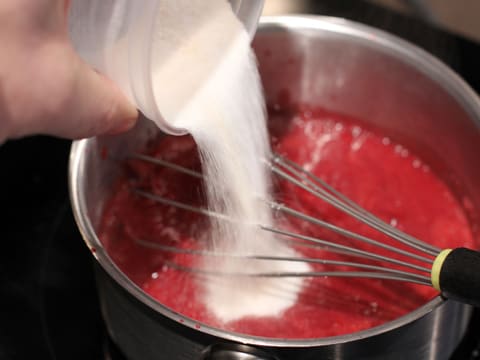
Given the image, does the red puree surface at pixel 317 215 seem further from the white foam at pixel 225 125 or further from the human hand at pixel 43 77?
the human hand at pixel 43 77

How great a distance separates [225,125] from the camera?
696mm

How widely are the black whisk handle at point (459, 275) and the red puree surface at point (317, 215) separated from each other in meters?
0.20

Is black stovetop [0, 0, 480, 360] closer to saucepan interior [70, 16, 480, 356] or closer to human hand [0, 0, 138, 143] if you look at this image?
saucepan interior [70, 16, 480, 356]

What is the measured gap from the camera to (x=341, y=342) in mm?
563

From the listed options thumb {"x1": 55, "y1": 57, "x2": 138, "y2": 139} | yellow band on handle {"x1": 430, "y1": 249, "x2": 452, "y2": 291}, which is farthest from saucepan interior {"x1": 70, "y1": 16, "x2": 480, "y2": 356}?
yellow band on handle {"x1": 430, "y1": 249, "x2": 452, "y2": 291}

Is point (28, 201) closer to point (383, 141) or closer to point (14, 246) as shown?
point (14, 246)

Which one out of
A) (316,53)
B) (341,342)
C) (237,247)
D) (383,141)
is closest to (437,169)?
(383,141)

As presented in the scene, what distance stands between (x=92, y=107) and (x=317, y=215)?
1.33 feet

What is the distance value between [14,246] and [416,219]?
1.68 feet

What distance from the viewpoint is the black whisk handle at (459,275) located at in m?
Answer: 0.57

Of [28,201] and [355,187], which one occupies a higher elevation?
[355,187]

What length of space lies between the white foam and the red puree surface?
0.10ft

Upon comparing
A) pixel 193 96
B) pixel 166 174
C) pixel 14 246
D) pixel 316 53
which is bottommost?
pixel 14 246

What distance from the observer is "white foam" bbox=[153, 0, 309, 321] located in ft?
2.12
